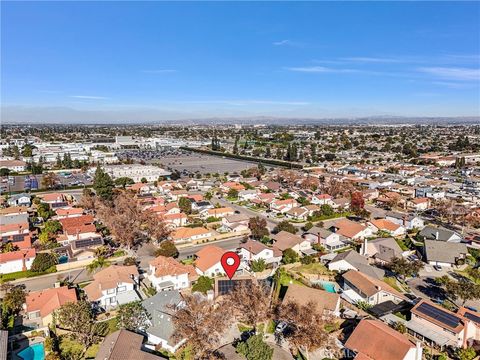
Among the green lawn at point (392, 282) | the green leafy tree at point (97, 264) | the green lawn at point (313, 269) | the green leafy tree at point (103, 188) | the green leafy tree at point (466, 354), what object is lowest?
the green lawn at point (392, 282)

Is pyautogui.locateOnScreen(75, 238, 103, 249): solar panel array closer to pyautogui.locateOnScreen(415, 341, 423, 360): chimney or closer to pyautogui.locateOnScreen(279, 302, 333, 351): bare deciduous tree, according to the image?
pyautogui.locateOnScreen(279, 302, 333, 351): bare deciduous tree

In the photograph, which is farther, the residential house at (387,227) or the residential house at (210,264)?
the residential house at (387,227)

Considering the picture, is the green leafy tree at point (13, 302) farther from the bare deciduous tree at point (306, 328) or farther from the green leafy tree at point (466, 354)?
the green leafy tree at point (466, 354)

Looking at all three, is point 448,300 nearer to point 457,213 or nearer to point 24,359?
point 457,213

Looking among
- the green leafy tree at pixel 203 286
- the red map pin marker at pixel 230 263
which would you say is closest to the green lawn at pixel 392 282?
the red map pin marker at pixel 230 263

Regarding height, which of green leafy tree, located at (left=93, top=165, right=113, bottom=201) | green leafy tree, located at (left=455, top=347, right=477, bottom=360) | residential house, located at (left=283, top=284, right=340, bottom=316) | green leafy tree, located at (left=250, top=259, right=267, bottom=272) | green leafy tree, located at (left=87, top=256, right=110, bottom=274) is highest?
green leafy tree, located at (left=93, top=165, right=113, bottom=201)

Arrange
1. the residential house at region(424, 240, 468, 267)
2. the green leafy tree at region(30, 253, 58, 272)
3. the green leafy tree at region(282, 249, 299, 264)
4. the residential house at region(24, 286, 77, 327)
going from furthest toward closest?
the residential house at region(424, 240, 468, 267), the green leafy tree at region(282, 249, 299, 264), the green leafy tree at region(30, 253, 58, 272), the residential house at region(24, 286, 77, 327)

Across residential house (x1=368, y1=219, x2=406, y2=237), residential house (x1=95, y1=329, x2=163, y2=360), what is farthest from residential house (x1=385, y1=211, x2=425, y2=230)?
residential house (x1=95, y1=329, x2=163, y2=360)
